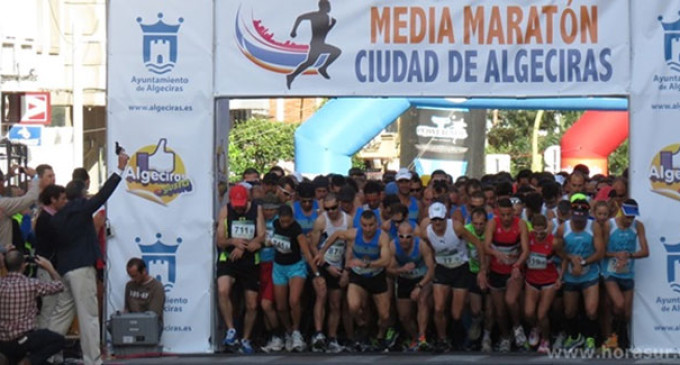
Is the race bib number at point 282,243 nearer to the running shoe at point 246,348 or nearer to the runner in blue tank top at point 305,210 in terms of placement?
the runner in blue tank top at point 305,210

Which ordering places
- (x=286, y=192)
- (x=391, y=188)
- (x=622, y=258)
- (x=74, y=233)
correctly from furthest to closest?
(x=391, y=188) → (x=286, y=192) → (x=622, y=258) → (x=74, y=233)

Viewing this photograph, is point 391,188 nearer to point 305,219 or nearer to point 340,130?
point 305,219

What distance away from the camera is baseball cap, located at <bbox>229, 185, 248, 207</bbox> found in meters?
15.5

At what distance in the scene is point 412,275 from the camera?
15820 millimetres

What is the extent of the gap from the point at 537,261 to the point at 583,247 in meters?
0.52

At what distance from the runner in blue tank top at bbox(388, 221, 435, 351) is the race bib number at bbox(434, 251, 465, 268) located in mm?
103

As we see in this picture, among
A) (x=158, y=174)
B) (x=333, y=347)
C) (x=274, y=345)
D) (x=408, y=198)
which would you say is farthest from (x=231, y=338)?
(x=408, y=198)

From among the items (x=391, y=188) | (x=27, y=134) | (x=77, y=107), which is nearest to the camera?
(x=391, y=188)

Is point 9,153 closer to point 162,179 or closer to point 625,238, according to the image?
point 162,179

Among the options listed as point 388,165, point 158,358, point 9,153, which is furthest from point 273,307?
point 388,165

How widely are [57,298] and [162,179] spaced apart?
178 cm

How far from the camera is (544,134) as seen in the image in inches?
2746

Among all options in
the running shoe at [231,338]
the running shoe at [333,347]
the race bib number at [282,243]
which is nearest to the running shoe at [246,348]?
the running shoe at [231,338]

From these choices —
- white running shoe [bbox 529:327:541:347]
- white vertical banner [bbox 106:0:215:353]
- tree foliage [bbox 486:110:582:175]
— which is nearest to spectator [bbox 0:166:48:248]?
white vertical banner [bbox 106:0:215:353]
